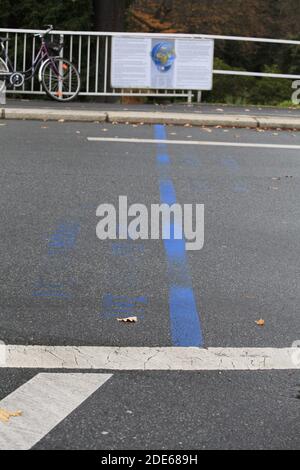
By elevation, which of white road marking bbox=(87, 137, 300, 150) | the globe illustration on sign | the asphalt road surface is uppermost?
the globe illustration on sign

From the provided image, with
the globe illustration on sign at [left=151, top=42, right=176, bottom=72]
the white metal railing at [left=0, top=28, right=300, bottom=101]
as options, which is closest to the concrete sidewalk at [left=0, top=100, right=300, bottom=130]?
the globe illustration on sign at [left=151, top=42, right=176, bottom=72]

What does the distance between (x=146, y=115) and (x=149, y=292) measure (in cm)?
780

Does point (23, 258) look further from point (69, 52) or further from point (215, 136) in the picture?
point (69, 52)

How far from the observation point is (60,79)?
15195 millimetres

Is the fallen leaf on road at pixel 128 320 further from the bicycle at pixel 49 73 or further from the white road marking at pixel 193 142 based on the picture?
the bicycle at pixel 49 73

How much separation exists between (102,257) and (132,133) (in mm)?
5692

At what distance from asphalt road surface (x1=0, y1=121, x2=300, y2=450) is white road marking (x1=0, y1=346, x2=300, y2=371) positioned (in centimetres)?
6

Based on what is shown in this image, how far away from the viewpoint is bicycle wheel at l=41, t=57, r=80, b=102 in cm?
1498

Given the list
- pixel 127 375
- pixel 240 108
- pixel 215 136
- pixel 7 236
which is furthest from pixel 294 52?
pixel 127 375

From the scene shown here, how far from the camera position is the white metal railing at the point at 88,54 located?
1555cm

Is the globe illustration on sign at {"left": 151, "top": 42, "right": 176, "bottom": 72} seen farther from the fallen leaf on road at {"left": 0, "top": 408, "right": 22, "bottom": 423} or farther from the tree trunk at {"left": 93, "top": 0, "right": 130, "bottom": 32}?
the fallen leaf on road at {"left": 0, "top": 408, "right": 22, "bottom": 423}

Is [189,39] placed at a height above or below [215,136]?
above

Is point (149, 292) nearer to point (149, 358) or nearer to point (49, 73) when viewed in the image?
point (149, 358)

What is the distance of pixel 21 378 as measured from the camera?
14.8 ft
